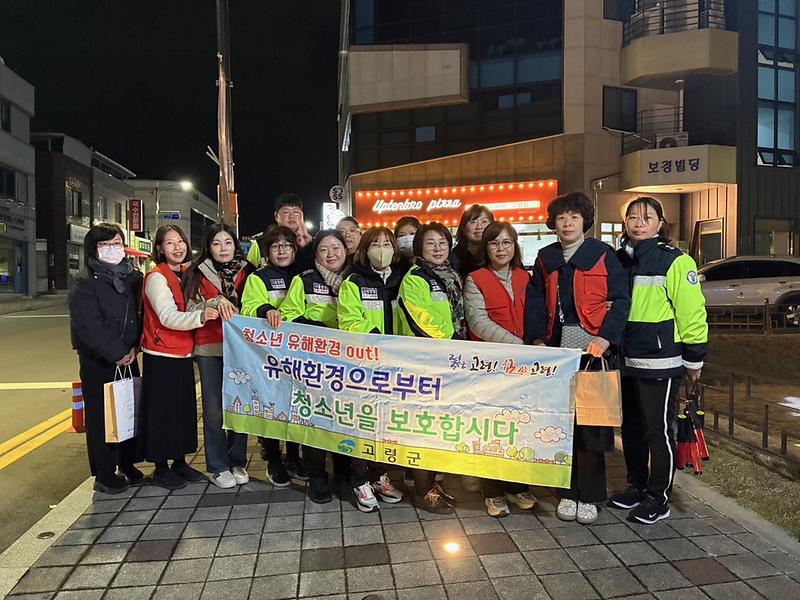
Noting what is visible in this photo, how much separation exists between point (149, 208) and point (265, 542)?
83.1 metres

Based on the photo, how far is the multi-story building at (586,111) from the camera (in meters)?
21.5

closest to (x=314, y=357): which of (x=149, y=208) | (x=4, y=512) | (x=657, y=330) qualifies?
(x=657, y=330)

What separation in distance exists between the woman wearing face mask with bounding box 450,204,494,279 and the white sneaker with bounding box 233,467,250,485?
7.74 ft

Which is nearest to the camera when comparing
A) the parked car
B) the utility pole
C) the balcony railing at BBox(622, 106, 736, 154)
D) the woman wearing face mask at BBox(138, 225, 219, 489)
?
A: the woman wearing face mask at BBox(138, 225, 219, 489)

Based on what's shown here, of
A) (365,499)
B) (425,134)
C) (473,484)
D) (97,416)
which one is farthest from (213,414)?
(425,134)

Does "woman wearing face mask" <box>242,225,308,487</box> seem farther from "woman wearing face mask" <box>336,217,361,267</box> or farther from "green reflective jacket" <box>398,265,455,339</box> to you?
"green reflective jacket" <box>398,265,455,339</box>

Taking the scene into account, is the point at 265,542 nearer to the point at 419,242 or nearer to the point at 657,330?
the point at 419,242

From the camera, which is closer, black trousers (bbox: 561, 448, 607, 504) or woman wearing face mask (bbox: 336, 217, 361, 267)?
black trousers (bbox: 561, 448, 607, 504)

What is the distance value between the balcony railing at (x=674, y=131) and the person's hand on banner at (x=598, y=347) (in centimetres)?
2088

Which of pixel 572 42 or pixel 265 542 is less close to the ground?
pixel 572 42

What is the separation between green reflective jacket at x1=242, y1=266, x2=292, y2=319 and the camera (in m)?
4.59

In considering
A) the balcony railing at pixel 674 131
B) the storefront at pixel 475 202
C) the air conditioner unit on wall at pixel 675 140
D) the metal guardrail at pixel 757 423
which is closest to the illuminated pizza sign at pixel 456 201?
the storefront at pixel 475 202

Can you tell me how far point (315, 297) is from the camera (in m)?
4.50

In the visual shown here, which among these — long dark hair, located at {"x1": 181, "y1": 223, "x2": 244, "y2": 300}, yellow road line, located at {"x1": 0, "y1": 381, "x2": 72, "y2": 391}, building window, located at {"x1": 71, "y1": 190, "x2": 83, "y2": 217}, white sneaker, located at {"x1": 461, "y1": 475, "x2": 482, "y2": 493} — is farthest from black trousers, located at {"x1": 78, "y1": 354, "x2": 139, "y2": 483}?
building window, located at {"x1": 71, "y1": 190, "x2": 83, "y2": 217}
